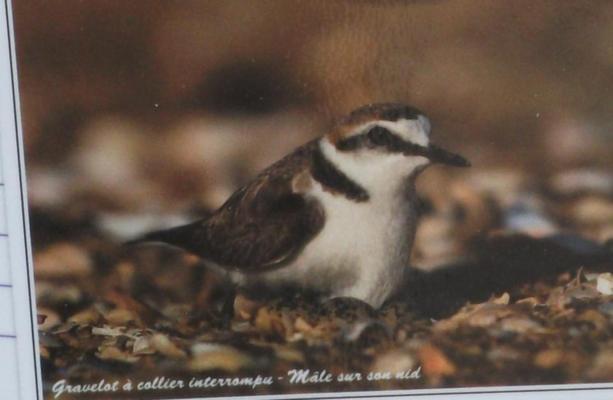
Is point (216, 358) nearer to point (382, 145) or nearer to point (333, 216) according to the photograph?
point (333, 216)

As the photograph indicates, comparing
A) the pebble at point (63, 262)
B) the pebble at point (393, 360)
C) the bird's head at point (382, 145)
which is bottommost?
the pebble at point (393, 360)

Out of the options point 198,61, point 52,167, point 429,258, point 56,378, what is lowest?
point 56,378

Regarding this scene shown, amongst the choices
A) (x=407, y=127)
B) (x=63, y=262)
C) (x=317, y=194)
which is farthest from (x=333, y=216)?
(x=63, y=262)

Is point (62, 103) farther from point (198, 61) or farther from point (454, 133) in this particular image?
point (454, 133)

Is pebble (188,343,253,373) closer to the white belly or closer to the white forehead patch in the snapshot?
the white belly

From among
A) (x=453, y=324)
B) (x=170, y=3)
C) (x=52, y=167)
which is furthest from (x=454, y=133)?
(x=52, y=167)

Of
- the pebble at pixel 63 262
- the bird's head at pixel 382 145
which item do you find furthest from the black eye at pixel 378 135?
the pebble at pixel 63 262

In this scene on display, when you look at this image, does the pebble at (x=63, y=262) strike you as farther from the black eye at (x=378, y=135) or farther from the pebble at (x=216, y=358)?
the black eye at (x=378, y=135)
